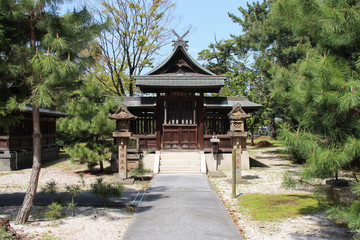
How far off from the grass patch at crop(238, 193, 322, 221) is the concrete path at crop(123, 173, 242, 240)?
0.80m

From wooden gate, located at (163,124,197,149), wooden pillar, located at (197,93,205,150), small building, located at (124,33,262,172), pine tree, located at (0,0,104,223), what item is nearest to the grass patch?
pine tree, located at (0,0,104,223)

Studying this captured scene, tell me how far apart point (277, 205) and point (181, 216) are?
112 inches

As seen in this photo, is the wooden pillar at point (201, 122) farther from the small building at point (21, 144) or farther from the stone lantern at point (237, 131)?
the small building at point (21, 144)

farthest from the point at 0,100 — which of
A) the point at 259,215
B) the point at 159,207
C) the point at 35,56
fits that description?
the point at 259,215

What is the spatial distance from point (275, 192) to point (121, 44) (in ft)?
64.6

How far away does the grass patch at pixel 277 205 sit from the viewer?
7.03 metres

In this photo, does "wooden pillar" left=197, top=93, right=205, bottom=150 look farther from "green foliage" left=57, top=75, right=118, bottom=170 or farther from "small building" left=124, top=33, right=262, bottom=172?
"green foliage" left=57, top=75, right=118, bottom=170

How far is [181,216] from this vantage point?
670 centimetres

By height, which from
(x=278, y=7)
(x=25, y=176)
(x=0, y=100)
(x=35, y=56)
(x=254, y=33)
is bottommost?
(x=25, y=176)

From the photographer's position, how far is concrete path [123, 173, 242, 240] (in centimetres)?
555

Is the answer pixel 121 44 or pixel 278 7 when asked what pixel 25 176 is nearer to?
pixel 278 7

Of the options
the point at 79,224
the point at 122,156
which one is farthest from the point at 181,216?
the point at 122,156

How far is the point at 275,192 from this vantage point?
31.5 feet

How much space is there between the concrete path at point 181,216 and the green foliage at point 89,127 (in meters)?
4.32
